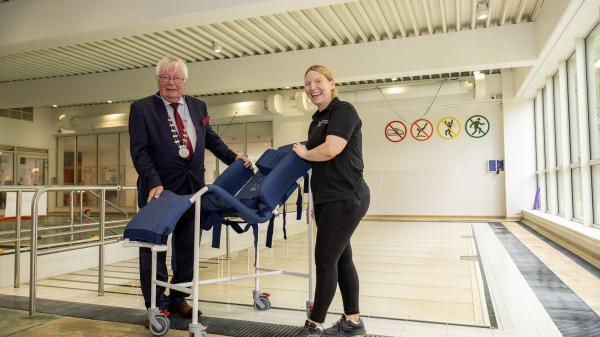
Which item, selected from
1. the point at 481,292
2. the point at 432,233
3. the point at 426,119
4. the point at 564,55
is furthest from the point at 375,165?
the point at 481,292

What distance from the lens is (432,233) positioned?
283 inches

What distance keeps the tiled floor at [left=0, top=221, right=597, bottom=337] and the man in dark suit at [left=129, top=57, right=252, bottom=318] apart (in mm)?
404

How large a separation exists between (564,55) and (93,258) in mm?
6920

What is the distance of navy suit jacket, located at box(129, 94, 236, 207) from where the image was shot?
2318 mm

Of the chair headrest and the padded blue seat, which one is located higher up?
the chair headrest

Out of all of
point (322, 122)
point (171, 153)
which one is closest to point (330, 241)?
point (322, 122)

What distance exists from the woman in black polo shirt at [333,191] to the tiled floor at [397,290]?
0.41 metres

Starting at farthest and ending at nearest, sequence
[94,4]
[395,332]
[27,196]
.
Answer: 1. [94,4]
2. [27,196]
3. [395,332]

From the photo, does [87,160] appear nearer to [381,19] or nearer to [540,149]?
[381,19]

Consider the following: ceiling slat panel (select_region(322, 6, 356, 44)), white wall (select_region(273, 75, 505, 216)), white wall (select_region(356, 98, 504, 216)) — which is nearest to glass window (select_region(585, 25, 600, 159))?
ceiling slat panel (select_region(322, 6, 356, 44))

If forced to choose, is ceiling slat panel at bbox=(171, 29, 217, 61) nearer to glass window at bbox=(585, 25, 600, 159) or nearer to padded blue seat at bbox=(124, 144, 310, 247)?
padded blue seat at bbox=(124, 144, 310, 247)

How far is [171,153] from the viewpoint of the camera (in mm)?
2420

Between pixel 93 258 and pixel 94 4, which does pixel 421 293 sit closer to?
pixel 93 258

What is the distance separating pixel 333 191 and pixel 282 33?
5933mm
